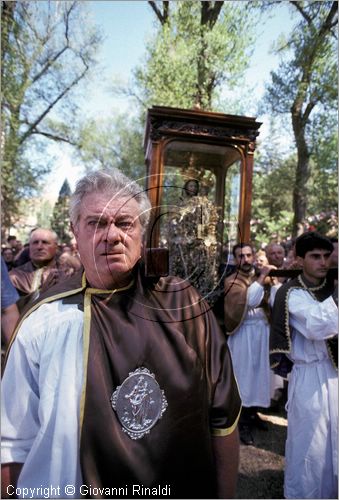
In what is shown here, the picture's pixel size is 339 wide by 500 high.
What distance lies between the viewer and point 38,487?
141cm

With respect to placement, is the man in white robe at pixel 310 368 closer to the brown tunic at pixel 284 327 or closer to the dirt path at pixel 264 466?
the brown tunic at pixel 284 327

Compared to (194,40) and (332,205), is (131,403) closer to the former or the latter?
(194,40)

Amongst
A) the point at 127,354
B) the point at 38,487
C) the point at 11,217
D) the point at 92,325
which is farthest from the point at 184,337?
the point at 11,217

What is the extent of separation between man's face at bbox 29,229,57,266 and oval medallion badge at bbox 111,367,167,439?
291cm

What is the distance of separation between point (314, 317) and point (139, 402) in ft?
5.71

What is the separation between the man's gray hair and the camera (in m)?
1.46

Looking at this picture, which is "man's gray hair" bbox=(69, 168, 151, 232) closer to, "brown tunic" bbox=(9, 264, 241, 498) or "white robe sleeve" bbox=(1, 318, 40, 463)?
"brown tunic" bbox=(9, 264, 241, 498)

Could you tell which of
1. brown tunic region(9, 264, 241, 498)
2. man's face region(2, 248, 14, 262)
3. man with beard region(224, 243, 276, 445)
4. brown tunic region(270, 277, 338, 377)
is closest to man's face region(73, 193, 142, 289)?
brown tunic region(9, 264, 241, 498)

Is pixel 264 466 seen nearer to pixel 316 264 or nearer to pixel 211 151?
pixel 316 264

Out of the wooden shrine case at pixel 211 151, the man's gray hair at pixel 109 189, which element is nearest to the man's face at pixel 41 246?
the wooden shrine case at pixel 211 151

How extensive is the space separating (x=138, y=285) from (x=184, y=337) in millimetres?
262

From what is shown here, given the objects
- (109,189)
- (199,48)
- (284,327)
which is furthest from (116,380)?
(199,48)

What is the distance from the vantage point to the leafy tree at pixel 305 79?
1027 centimetres

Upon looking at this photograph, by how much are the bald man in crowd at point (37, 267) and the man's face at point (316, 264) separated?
91.5 inches
